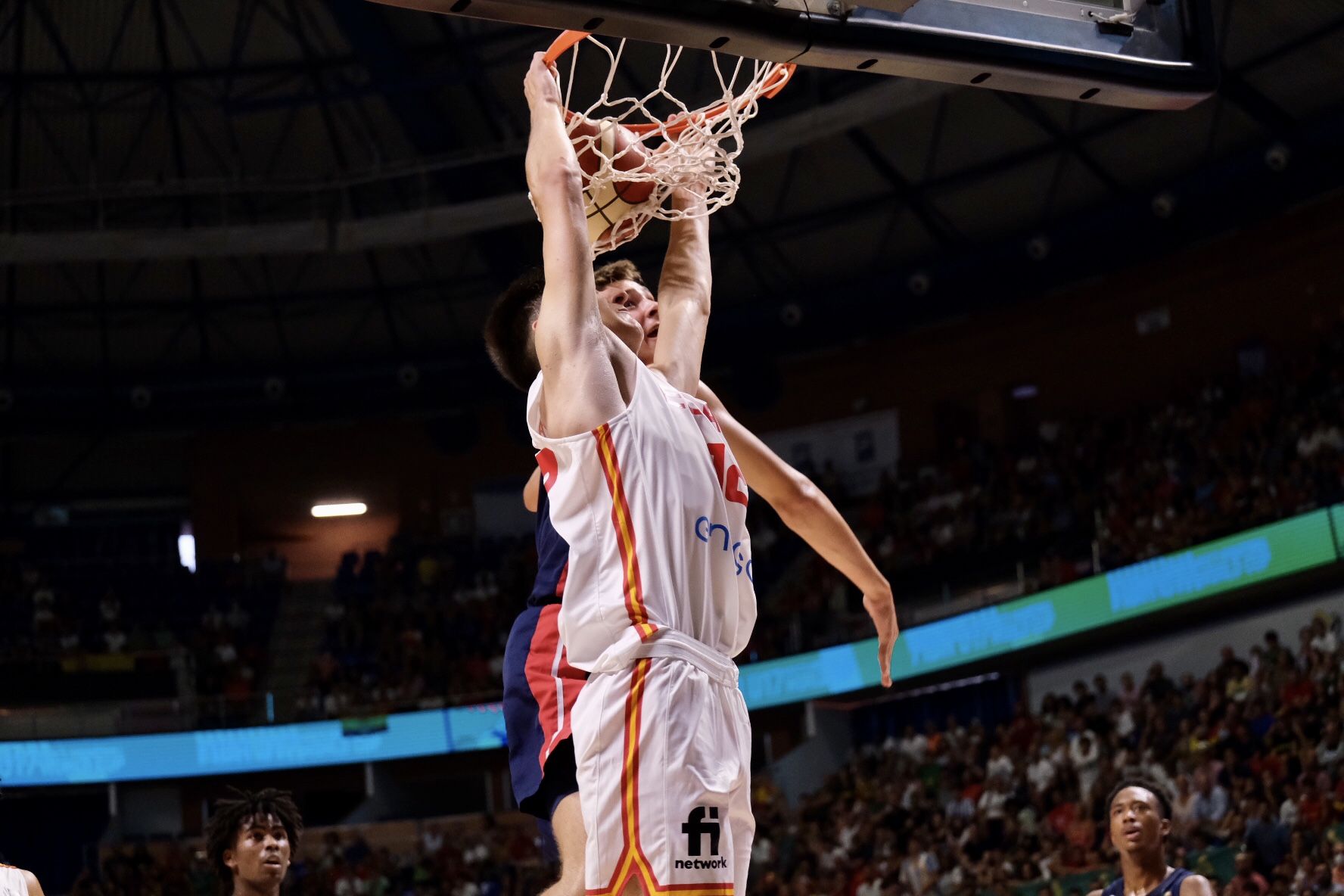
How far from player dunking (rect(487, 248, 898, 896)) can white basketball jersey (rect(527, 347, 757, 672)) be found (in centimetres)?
25

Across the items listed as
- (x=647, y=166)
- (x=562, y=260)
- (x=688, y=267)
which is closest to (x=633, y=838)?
(x=562, y=260)

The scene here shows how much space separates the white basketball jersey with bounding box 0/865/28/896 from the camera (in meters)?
5.79

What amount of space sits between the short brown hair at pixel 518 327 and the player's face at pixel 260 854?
2669mm

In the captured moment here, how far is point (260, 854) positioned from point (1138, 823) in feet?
11.2

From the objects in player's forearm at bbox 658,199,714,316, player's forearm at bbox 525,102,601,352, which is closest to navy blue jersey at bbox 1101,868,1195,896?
player's forearm at bbox 658,199,714,316

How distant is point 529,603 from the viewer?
12.1ft

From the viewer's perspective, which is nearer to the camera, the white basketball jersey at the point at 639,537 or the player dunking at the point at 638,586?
the player dunking at the point at 638,586

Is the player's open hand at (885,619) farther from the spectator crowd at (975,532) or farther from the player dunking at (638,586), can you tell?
the spectator crowd at (975,532)

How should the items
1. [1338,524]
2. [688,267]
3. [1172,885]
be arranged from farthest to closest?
[1338,524] < [1172,885] < [688,267]

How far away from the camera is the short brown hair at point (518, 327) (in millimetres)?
3646

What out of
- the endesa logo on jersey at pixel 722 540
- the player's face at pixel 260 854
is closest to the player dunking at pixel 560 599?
the endesa logo on jersey at pixel 722 540

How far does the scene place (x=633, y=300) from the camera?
3.67 m

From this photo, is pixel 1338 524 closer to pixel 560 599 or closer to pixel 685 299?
pixel 685 299

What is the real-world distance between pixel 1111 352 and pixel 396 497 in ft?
40.7
